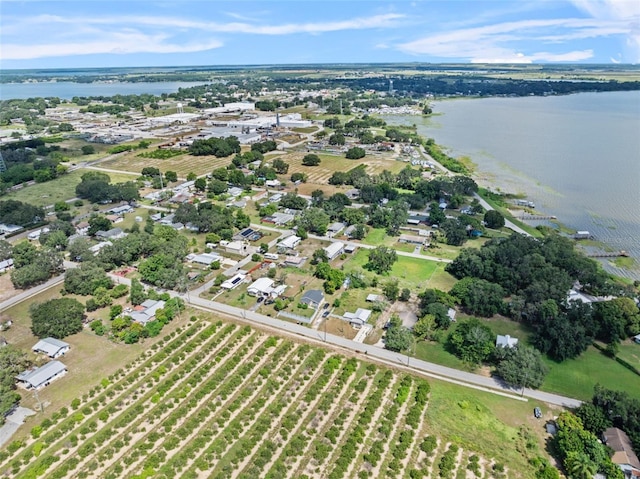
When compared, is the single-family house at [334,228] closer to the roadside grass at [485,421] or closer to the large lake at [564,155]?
the roadside grass at [485,421]

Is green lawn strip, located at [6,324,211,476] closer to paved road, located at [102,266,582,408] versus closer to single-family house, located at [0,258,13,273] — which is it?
paved road, located at [102,266,582,408]

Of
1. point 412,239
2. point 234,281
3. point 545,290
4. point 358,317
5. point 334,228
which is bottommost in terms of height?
point 358,317

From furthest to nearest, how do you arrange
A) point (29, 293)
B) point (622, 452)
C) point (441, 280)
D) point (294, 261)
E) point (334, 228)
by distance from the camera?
point (334, 228) < point (294, 261) < point (441, 280) < point (29, 293) < point (622, 452)

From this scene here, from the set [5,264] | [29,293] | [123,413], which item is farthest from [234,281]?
[5,264]

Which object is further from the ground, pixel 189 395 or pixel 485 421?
pixel 485 421

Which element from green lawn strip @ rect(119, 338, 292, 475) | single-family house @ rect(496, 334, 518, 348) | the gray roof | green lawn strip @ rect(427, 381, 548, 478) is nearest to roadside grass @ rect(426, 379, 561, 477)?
green lawn strip @ rect(427, 381, 548, 478)

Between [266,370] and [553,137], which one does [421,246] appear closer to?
[266,370]

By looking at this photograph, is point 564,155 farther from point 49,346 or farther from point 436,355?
point 49,346
